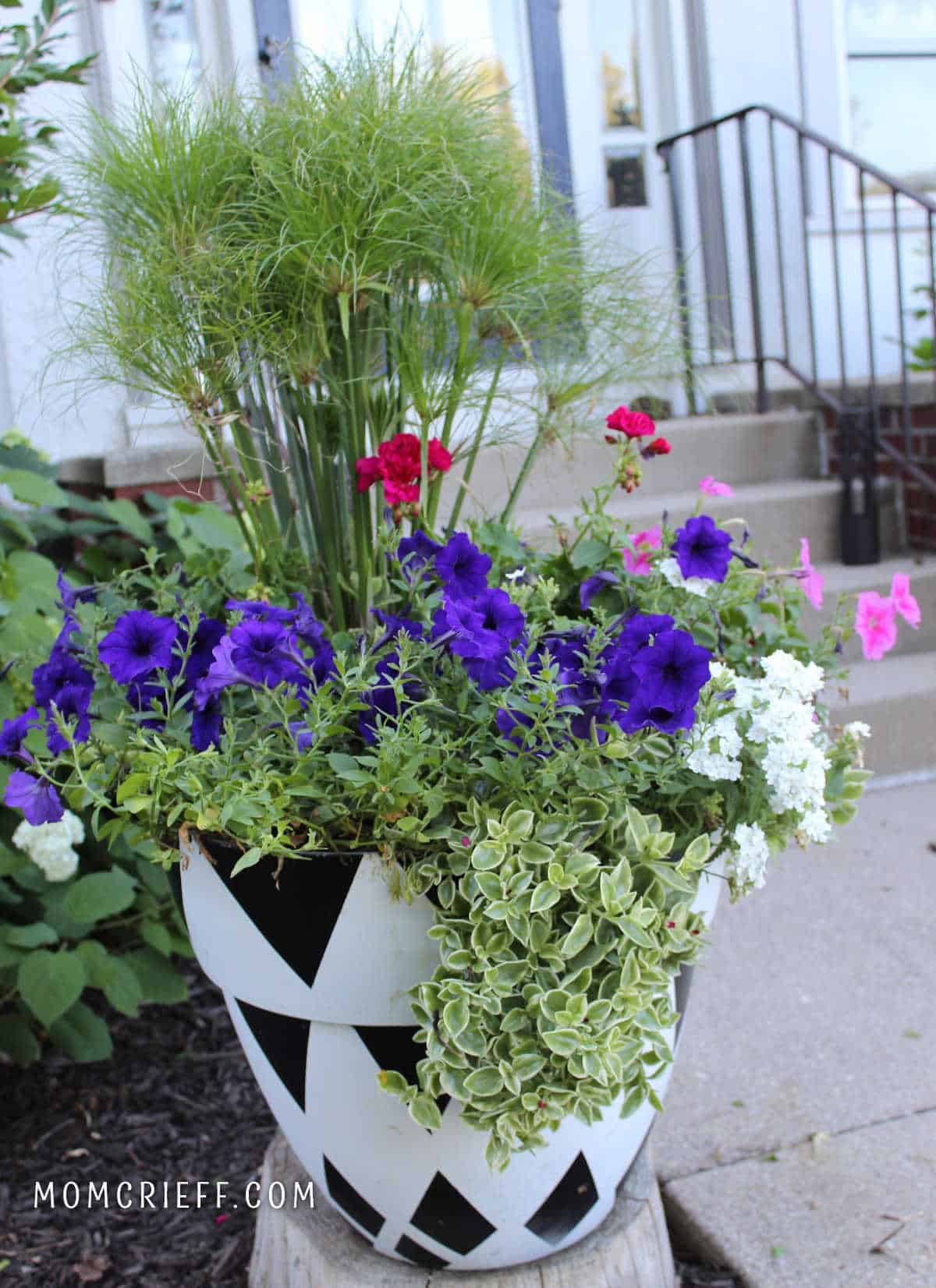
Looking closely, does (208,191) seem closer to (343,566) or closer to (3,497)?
(343,566)

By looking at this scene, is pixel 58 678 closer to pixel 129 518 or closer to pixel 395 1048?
pixel 395 1048

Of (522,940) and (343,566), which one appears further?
(343,566)

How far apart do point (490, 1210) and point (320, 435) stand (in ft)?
2.74

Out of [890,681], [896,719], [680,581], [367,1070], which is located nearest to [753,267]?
[890,681]

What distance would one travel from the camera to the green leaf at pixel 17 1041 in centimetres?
162

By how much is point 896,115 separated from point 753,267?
147 centimetres

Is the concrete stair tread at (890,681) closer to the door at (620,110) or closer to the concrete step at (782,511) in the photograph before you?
the concrete step at (782,511)

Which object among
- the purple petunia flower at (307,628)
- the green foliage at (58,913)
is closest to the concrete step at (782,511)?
the green foliage at (58,913)

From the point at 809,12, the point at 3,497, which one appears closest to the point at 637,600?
the point at 3,497

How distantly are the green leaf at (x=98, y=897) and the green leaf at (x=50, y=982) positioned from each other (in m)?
0.06

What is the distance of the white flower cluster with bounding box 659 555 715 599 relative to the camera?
1.20 metres

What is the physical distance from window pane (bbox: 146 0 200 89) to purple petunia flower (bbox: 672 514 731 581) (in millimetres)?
2661

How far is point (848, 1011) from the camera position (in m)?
1.77

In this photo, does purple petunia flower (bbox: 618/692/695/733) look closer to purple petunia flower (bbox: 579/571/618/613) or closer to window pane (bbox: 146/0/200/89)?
purple petunia flower (bbox: 579/571/618/613)
